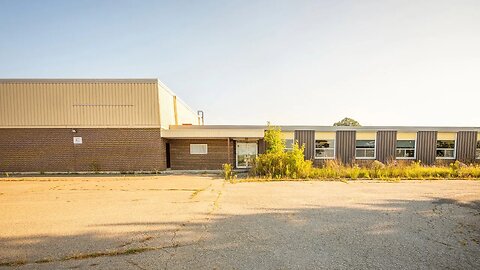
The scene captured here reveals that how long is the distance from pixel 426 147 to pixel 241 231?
1934 centimetres

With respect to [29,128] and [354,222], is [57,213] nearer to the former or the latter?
[354,222]

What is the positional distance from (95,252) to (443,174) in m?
16.8

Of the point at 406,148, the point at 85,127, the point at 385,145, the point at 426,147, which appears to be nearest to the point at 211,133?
the point at 85,127

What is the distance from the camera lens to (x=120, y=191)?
8.94m

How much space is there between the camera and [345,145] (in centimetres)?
1694

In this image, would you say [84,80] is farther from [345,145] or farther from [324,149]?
[345,145]

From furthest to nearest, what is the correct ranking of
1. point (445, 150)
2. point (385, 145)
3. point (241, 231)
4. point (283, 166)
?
point (445, 150) → point (385, 145) → point (283, 166) → point (241, 231)

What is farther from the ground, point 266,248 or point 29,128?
point 29,128

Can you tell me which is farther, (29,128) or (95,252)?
(29,128)

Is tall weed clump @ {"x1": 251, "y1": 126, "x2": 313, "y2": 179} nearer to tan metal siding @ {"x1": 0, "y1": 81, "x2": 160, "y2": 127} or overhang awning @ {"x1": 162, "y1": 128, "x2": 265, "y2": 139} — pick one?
overhang awning @ {"x1": 162, "y1": 128, "x2": 265, "y2": 139}

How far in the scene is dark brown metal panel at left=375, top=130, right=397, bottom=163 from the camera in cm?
1694

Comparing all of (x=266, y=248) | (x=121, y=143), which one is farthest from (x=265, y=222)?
(x=121, y=143)

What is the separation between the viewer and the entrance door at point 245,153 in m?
17.0

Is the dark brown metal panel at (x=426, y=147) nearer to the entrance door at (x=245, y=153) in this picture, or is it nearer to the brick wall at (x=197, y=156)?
the entrance door at (x=245, y=153)
